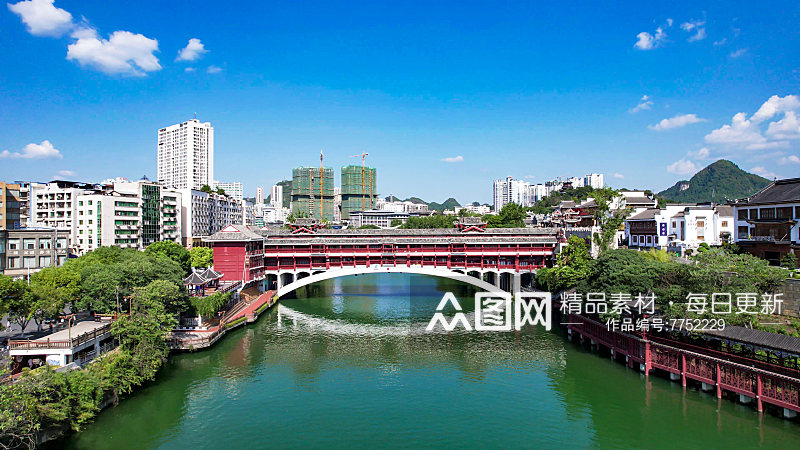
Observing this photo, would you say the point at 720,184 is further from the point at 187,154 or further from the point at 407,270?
the point at 187,154

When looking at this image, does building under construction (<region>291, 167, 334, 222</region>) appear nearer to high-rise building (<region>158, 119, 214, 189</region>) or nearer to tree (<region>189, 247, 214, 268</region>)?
high-rise building (<region>158, 119, 214, 189</region>)

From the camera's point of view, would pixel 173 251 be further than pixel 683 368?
Yes

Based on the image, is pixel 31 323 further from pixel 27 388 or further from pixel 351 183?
pixel 351 183

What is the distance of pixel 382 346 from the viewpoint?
28.3 metres

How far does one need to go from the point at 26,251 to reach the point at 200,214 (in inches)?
1282

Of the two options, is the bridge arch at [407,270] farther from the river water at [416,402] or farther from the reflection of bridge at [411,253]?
the river water at [416,402]

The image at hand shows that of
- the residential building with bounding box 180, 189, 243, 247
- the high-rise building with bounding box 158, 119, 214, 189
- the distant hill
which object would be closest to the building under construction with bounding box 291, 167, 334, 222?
the high-rise building with bounding box 158, 119, 214, 189

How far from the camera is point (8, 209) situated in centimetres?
4350

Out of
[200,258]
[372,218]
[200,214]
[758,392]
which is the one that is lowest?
[758,392]

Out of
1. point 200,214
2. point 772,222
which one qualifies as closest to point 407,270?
point 772,222

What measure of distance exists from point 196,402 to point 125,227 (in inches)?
1491

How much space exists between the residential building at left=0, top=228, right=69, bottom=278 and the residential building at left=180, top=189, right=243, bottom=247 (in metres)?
26.2

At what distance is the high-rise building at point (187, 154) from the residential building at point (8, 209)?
208ft

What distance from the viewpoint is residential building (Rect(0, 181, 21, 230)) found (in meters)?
42.2
